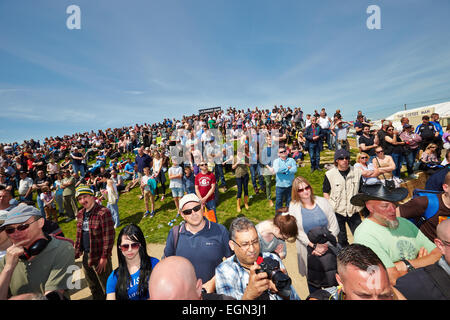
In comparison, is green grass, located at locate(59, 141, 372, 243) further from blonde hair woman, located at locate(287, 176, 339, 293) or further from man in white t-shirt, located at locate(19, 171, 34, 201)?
blonde hair woman, located at locate(287, 176, 339, 293)

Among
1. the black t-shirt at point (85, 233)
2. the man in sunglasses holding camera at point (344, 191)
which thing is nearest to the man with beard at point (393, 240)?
the man in sunglasses holding camera at point (344, 191)

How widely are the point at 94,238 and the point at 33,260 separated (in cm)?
124

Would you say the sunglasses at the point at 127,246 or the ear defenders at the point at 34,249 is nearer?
the ear defenders at the point at 34,249

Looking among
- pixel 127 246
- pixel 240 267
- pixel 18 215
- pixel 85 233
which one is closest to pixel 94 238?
pixel 85 233

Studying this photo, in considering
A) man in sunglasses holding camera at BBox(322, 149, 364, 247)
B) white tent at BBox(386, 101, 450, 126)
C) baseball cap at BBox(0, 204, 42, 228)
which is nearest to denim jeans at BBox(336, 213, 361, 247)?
man in sunglasses holding camera at BBox(322, 149, 364, 247)

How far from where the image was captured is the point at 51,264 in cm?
248

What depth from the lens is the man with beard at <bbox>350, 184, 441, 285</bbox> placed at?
2225mm

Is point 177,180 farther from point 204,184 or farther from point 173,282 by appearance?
point 173,282

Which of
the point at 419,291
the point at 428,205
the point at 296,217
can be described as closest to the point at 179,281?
the point at 419,291

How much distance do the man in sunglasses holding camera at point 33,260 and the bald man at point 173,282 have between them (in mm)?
1783

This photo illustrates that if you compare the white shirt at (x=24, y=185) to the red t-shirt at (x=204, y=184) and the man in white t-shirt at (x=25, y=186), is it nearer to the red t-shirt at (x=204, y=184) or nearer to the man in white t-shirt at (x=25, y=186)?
the man in white t-shirt at (x=25, y=186)

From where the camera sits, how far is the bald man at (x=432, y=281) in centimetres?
172
